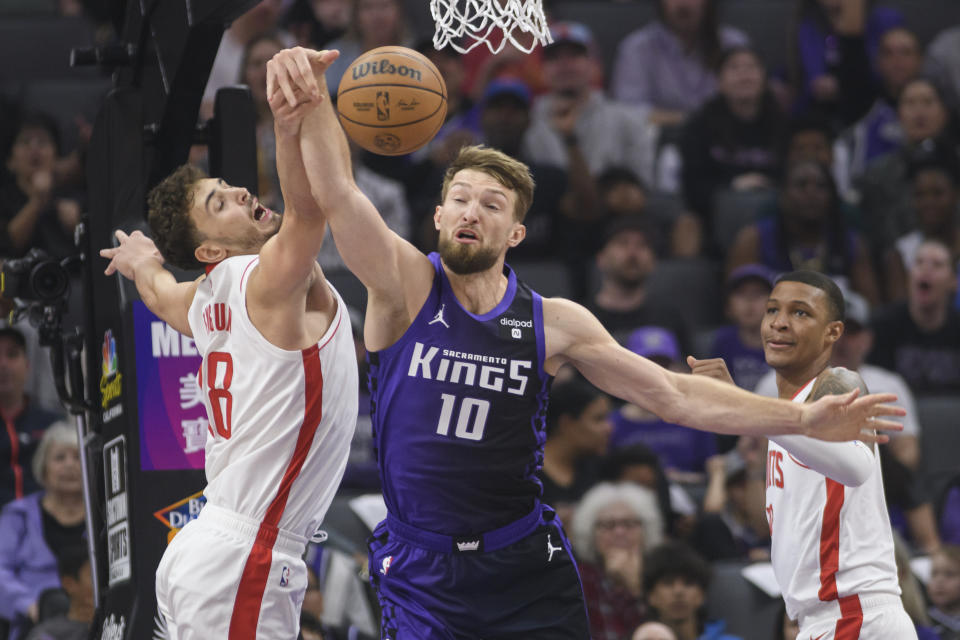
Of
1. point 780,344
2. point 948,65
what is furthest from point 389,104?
point 948,65

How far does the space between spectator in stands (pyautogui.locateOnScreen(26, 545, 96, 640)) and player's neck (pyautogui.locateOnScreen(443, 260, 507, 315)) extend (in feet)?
11.6

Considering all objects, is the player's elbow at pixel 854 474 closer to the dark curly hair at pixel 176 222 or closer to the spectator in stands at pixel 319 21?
the dark curly hair at pixel 176 222

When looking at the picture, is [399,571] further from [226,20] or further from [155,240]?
[226,20]

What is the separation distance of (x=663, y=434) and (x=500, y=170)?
15.1 feet

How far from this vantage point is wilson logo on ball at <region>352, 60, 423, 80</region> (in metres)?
5.27

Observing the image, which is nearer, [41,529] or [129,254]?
[129,254]

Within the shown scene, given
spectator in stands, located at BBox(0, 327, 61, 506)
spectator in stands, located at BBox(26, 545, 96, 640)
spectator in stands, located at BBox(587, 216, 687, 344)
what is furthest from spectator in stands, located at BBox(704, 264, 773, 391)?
spectator in stands, located at BBox(0, 327, 61, 506)

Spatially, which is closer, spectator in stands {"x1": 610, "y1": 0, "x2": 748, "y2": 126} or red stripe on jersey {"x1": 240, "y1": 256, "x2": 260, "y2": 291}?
red stripe on jersey {"x1": 240, "y1": 256, "x2": 260, "y2": 291}

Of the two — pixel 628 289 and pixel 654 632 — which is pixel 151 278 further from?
pixel 628 289

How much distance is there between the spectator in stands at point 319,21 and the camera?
1139 centimetres

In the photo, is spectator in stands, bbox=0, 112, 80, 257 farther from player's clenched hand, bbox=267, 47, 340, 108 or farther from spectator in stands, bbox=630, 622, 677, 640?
player's clenched hand, bbox=267, 47, 340, 108

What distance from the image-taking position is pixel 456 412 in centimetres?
503

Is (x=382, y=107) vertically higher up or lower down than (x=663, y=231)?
higher up

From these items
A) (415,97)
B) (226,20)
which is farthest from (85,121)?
(415,97)
